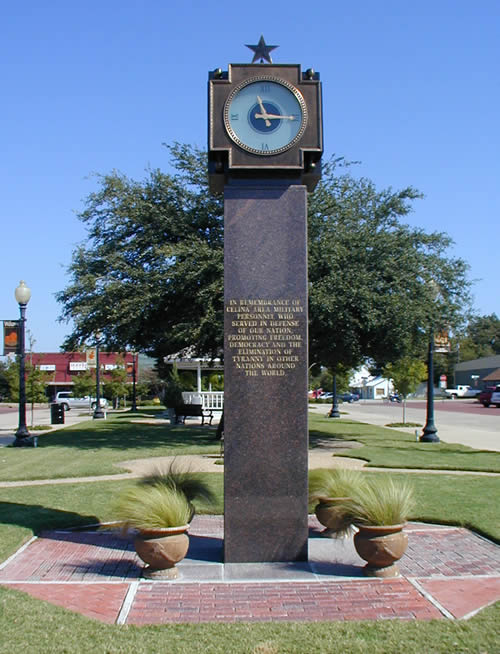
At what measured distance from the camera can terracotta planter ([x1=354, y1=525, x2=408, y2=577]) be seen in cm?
679

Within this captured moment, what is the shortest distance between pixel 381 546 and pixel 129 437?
59.2 feet

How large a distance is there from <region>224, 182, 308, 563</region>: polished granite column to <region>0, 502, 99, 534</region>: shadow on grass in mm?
3096

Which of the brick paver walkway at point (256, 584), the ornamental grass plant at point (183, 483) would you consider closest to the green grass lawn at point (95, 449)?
the ornamental grass plant at point (183, 483)

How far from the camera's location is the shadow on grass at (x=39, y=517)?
31.0 feet

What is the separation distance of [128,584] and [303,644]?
7.18 feet

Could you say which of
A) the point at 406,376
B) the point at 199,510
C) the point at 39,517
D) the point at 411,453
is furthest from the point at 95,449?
the point at 406,376

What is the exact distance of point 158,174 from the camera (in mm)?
21781

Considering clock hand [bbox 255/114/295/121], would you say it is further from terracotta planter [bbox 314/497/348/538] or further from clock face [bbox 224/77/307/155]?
terracotta planter [bbox 314/497/348/538]

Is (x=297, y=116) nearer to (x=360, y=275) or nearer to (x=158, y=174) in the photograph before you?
(x=360, y=275)

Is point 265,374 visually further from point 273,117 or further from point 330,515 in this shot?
point 273,117

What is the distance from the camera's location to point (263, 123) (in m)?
7.92

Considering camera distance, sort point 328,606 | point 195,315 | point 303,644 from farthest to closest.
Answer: point 195,315, point 328,606, point 303,644

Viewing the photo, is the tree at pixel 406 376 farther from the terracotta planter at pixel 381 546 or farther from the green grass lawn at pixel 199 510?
the terracotta planter at pixel 381 546

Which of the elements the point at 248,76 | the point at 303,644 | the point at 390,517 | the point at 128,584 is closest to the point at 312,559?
the point at 390,517
